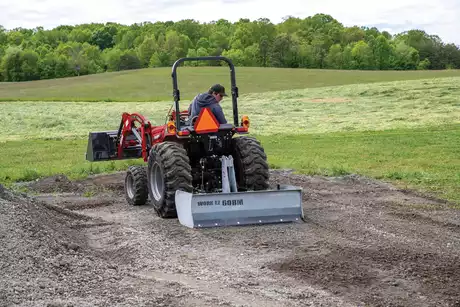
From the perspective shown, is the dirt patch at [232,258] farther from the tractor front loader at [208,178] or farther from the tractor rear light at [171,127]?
the tractor rear light at [171,127]

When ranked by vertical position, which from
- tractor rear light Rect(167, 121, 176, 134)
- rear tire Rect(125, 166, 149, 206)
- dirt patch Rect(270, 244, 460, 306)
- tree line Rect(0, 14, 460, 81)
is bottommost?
dirt patch Rect(270, 244, 460, 306)

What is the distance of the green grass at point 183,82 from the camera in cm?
5819

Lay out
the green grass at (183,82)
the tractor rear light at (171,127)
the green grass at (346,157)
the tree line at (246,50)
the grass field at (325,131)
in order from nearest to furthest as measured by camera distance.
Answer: the tractor rear light at (171,127) → the green grass at (346,157) → the grass field at (325,131) → the green grass at (183,82) → the tree line at (246,50)

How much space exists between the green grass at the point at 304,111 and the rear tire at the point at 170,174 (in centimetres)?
1837

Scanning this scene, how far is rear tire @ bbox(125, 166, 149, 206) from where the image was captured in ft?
41.5

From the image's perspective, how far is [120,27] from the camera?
15788 cm

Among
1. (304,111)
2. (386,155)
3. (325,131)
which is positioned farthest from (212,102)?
(304,111)

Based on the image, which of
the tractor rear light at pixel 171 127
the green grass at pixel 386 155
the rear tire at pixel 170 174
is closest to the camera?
the rear tire at pixel 170 174

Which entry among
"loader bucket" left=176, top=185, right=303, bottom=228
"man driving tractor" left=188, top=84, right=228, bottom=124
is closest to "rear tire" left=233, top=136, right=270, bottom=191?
"man driving tractor" left=188, top=84, right=228, bottom=124

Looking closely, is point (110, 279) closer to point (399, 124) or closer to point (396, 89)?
point (399, 124)

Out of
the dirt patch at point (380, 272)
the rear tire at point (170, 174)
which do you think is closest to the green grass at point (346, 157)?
the dirt patch at point (380, 272)

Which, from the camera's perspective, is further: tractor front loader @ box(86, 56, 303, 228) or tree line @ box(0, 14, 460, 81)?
tree line @ box(0, 14, 460, 81)

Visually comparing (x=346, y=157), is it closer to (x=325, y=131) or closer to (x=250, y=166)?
(x=250, y=166)

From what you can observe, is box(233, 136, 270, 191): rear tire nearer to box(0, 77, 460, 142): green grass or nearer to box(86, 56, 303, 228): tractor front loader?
box(86, 56, 303, 228): tractor front loader
